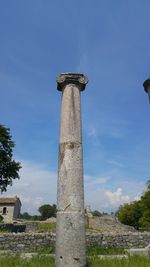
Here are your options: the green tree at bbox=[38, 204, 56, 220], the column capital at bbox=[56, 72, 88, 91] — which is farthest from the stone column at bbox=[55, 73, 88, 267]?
the green tree at bbox=[38, 204, 56, 220]

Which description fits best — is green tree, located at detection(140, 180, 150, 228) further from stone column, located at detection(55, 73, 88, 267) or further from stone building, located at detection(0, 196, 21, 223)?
stone column, located at detection(55, 73, 88, 267)

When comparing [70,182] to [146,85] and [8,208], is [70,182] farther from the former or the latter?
[8,208]

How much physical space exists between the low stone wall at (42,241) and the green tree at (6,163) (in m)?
17.9

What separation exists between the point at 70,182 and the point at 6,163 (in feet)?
85.2

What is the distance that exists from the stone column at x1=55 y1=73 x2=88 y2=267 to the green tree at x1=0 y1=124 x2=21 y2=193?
24.9 m

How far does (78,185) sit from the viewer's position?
5285 mm

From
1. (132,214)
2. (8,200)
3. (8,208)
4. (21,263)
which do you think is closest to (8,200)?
(8,200)

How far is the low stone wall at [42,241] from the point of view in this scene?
1188 cm

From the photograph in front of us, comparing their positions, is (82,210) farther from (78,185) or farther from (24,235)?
(24,235)

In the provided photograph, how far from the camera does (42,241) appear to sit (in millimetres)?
12391

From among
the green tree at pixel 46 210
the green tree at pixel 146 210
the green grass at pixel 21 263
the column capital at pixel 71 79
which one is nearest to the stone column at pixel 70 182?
the column capital at pixel 71 79

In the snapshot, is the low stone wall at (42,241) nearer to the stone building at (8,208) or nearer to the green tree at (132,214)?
the green tree at (132,214)

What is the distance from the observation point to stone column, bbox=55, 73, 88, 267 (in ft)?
16.0

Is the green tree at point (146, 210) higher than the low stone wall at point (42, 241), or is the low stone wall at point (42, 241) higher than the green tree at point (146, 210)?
the green tree at point (146, 210)
